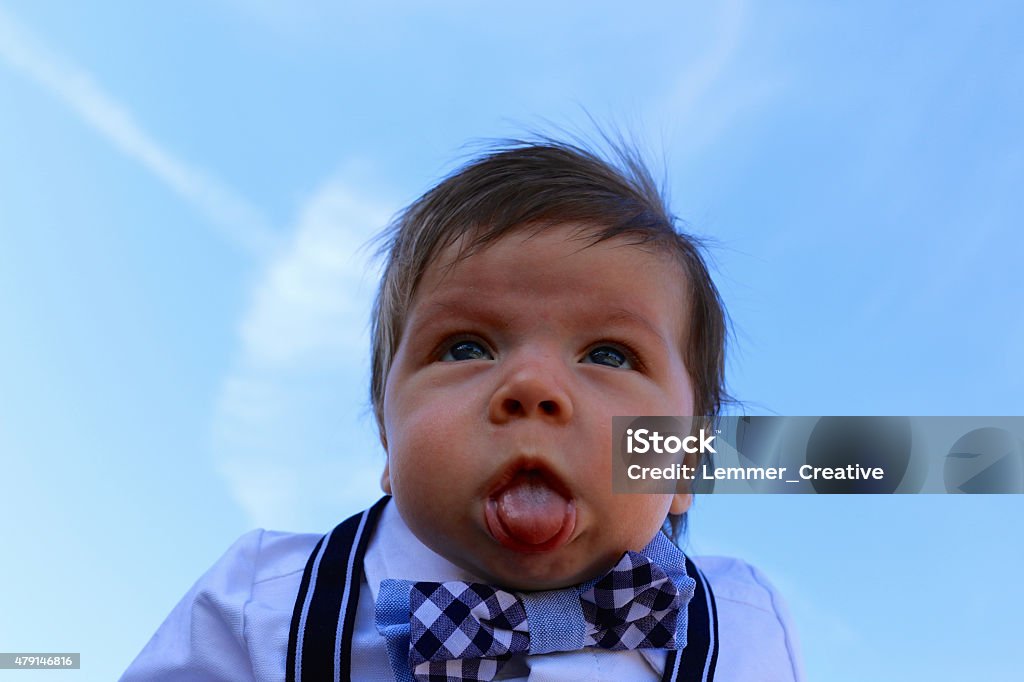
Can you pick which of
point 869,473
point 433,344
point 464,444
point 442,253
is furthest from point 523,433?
point 869,473

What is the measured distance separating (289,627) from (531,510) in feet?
Answer: 1.35

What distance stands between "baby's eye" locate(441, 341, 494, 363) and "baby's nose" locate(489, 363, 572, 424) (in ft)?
0.39

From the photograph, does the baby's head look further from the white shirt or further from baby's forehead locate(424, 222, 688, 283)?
the white shirt

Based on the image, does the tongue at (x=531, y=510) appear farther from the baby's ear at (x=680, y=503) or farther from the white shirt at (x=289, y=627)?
the baby's ear at (x=680, y=503)

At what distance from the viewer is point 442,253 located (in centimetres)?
167

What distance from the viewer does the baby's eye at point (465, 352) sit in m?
1.57

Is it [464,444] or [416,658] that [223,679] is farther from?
[464,444]

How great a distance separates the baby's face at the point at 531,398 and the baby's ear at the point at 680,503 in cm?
17

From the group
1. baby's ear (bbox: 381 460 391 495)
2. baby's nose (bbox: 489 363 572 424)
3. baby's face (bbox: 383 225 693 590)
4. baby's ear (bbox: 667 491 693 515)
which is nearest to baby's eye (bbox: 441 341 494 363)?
baby's face (bbox: 383 225 693 590)

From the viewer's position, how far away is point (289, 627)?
60.7 inches

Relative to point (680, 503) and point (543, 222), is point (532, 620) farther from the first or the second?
point (543, 222)

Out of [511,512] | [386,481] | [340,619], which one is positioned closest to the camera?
[511,512]

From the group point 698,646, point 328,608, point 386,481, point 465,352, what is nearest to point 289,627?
point 328,608

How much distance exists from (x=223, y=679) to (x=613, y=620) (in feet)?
1.89
